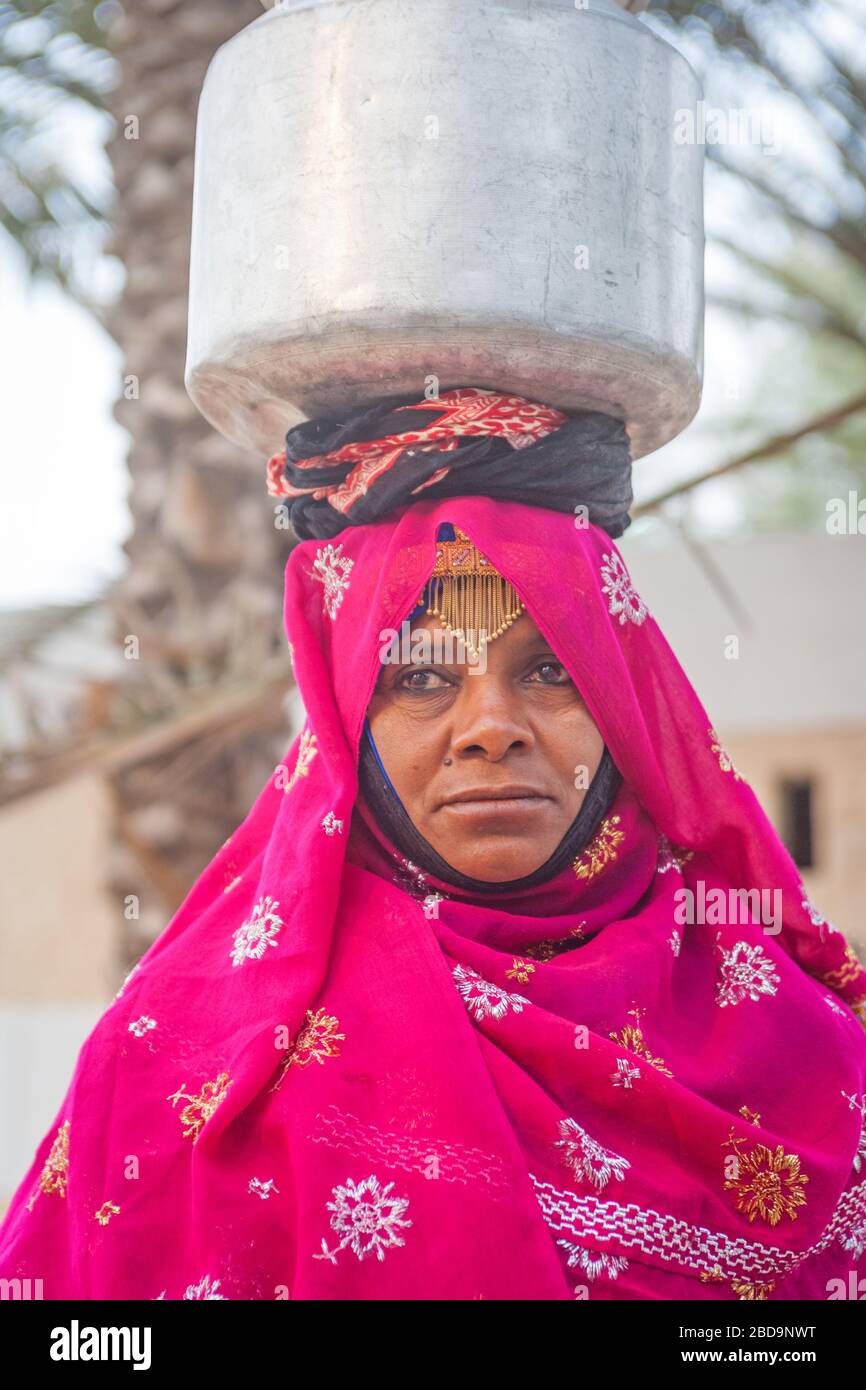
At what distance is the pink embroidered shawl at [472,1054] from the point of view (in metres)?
2.00

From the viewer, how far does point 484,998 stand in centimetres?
214

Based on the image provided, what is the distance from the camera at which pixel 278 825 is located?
2.37 m

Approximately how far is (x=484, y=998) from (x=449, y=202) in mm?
1115

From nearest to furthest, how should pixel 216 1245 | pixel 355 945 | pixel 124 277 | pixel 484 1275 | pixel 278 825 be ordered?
pixel 484 1275, pixel 216 1245, pixel 355 945, pixel 278 825, pixel 124 277

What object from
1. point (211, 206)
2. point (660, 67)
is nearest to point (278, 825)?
point (211, 206)

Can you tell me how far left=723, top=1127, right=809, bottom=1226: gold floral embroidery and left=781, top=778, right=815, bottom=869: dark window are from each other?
25.5 ft

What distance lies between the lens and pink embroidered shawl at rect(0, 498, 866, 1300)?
2.00m

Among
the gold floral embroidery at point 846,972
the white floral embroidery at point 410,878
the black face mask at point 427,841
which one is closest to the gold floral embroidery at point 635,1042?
the black face mask at point 427,841

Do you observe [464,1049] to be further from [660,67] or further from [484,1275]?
[660,67]

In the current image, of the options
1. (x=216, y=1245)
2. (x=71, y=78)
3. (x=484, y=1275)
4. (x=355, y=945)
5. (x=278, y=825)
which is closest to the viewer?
(x=484, y=1275)

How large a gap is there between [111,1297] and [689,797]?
114 centimetres

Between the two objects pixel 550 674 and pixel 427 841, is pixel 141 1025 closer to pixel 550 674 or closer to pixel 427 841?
pixel 427 841

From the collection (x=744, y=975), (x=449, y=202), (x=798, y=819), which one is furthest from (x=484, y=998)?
(x=798, y=819)

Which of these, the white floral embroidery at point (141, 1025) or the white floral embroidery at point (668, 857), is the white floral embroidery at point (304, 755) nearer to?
the white floral embroidery at point (141, 1025)
